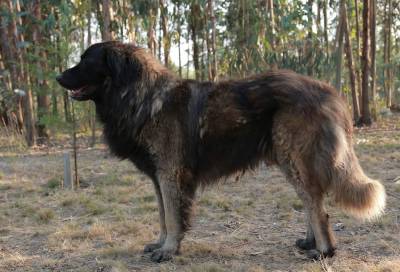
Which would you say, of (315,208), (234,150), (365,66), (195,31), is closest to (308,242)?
(315,208)

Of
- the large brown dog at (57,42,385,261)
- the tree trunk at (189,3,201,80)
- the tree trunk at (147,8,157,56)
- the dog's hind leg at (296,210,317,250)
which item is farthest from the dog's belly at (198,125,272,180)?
the tree trunk at (189,3,201,80)

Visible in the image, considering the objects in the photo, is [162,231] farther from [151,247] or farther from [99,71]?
[99,71]

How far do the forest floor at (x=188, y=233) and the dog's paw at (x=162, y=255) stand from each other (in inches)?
2.6

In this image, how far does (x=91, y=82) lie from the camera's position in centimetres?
395

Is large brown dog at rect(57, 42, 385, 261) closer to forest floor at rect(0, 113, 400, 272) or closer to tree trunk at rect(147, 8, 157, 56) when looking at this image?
forest floor at rect(0, 113, 400, 272)

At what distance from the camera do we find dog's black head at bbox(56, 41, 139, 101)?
388cm

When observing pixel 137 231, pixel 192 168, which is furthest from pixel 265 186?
pixel 192 168

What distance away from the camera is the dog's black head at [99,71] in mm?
3881

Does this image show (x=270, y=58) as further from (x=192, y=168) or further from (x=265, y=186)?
(x=192, y=168)

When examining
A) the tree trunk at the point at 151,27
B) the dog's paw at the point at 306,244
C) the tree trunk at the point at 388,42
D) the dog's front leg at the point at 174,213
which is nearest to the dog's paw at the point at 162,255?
the dog's front leg at the point at 174,213

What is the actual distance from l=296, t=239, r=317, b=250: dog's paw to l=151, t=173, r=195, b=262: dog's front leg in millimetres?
992

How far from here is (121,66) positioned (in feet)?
12.7

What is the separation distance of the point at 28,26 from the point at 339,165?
11451mm

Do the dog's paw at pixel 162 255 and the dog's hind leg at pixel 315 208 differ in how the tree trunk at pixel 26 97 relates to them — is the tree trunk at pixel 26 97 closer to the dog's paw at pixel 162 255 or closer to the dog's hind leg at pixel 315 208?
the dog's paw at pixel 162 255
